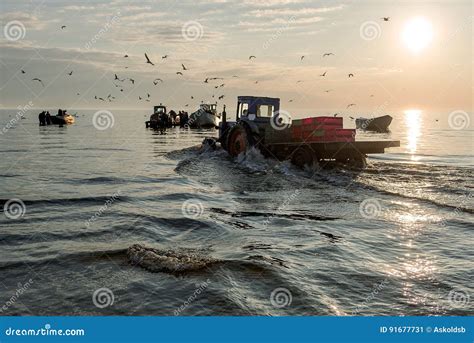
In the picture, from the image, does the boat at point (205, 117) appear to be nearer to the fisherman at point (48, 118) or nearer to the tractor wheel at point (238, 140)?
the fisherman at point (48, 118)

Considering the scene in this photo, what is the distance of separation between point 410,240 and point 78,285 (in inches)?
282

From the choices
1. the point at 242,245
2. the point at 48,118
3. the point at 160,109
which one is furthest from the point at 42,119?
the point at 242,245

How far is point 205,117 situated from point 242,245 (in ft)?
210

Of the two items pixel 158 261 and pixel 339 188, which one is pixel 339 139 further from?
pixel 158 261

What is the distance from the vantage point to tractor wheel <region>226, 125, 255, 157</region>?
23812 mm

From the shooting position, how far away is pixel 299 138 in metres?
22.1

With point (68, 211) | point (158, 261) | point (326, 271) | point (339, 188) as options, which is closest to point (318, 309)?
point (326, 271)

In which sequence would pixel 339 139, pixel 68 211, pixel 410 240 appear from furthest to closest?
pixel 339 139 → pixel 68 211 → pixel 410 240

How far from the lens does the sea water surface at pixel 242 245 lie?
21.7 ft

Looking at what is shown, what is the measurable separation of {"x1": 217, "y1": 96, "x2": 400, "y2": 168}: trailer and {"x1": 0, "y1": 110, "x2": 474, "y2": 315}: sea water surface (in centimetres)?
214

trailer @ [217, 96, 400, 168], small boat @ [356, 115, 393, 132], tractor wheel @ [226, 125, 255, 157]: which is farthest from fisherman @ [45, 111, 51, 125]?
trailer @ [217, 96, 400, 168]

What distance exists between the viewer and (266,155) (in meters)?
22.8

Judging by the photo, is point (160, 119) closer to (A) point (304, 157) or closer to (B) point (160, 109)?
(B) point (160, 109)

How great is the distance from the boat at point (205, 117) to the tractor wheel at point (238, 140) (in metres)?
45.9
